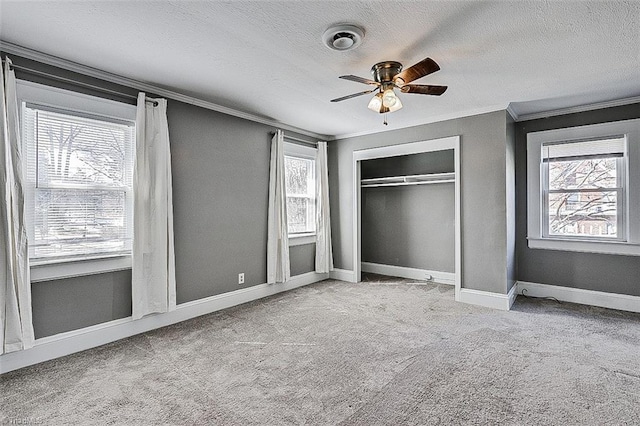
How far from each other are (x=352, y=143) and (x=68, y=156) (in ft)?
12.8

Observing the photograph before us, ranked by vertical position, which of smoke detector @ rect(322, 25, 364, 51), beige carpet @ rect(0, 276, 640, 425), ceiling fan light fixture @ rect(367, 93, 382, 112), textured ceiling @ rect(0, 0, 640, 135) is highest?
textured ceiling @ rect(0, 0, 640, 135)

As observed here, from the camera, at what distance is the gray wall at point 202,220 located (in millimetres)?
2902

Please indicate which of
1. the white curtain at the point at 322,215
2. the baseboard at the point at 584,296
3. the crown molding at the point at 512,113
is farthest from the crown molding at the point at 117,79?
the baseboard at the point at 584,296

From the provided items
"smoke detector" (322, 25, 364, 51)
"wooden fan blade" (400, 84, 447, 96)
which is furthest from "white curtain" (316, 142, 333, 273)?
"smoke detector" (322, 25, 364, 51)

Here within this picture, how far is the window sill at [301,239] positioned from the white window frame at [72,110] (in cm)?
236

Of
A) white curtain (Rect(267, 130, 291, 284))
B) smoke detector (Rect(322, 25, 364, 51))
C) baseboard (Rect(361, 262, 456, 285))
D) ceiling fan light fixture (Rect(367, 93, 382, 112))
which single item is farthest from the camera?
baseboard (Rect(361, 262, 456, 285))

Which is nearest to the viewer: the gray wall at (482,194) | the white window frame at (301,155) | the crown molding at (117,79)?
the crown molding at (117,79)

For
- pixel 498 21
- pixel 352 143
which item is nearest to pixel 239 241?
pixel 352 143

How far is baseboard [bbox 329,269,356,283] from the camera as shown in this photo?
5.59m

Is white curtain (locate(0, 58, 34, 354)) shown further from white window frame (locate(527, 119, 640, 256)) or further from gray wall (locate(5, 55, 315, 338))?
white window frame (locate(527, 119, 640, 256))

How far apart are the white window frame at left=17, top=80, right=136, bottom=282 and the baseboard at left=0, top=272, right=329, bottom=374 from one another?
525 mm

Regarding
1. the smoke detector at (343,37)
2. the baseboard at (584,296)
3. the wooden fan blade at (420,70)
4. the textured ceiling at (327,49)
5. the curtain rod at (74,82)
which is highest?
the textured ceiling at (327,49)

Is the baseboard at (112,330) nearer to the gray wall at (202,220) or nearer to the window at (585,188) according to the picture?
the gray wall at (202,220)

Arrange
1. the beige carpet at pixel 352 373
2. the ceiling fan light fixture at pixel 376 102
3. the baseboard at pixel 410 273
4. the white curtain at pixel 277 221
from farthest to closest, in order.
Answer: the baseboard at pixel 410 273 < the white curtain at pixel 277 221 < the ceiling fan light fixture at pixel 376 102 < the beige carpet at pixel 352 373
